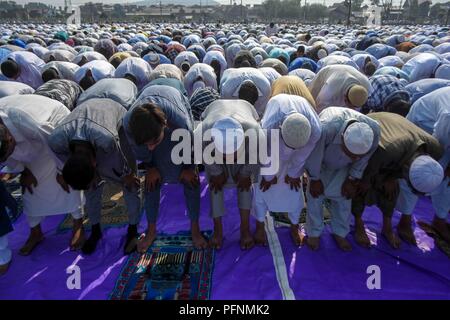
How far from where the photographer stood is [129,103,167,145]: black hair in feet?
6.73

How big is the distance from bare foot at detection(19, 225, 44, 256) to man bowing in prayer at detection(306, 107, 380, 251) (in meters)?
2.17

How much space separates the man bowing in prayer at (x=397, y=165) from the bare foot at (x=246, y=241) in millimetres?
869

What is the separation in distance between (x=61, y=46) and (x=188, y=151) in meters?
6.74

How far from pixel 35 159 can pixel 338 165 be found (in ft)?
7.34

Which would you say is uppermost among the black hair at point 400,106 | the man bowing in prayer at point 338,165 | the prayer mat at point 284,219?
the black hair at point 400,106

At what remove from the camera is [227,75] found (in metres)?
3.92

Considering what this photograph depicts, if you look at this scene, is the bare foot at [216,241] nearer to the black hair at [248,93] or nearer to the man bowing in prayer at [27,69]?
the black hair at [248,93]

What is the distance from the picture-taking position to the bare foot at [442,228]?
2609 millimetres

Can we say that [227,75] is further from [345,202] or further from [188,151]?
[345,202]

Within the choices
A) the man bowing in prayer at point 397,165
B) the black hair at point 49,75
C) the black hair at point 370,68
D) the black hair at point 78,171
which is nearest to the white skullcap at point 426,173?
the man bowing in prayer at point 397,165

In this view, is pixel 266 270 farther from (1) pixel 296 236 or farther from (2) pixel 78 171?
(2) pixel 78 171

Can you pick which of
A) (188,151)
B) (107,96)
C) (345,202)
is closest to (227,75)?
(107,96)

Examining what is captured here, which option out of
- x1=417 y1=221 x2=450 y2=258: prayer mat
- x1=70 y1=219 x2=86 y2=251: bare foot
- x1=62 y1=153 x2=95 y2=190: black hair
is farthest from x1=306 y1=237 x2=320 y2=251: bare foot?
x1=70 y1=219 x2=86 y2=251: bare foot

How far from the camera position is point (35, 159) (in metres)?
2.41
